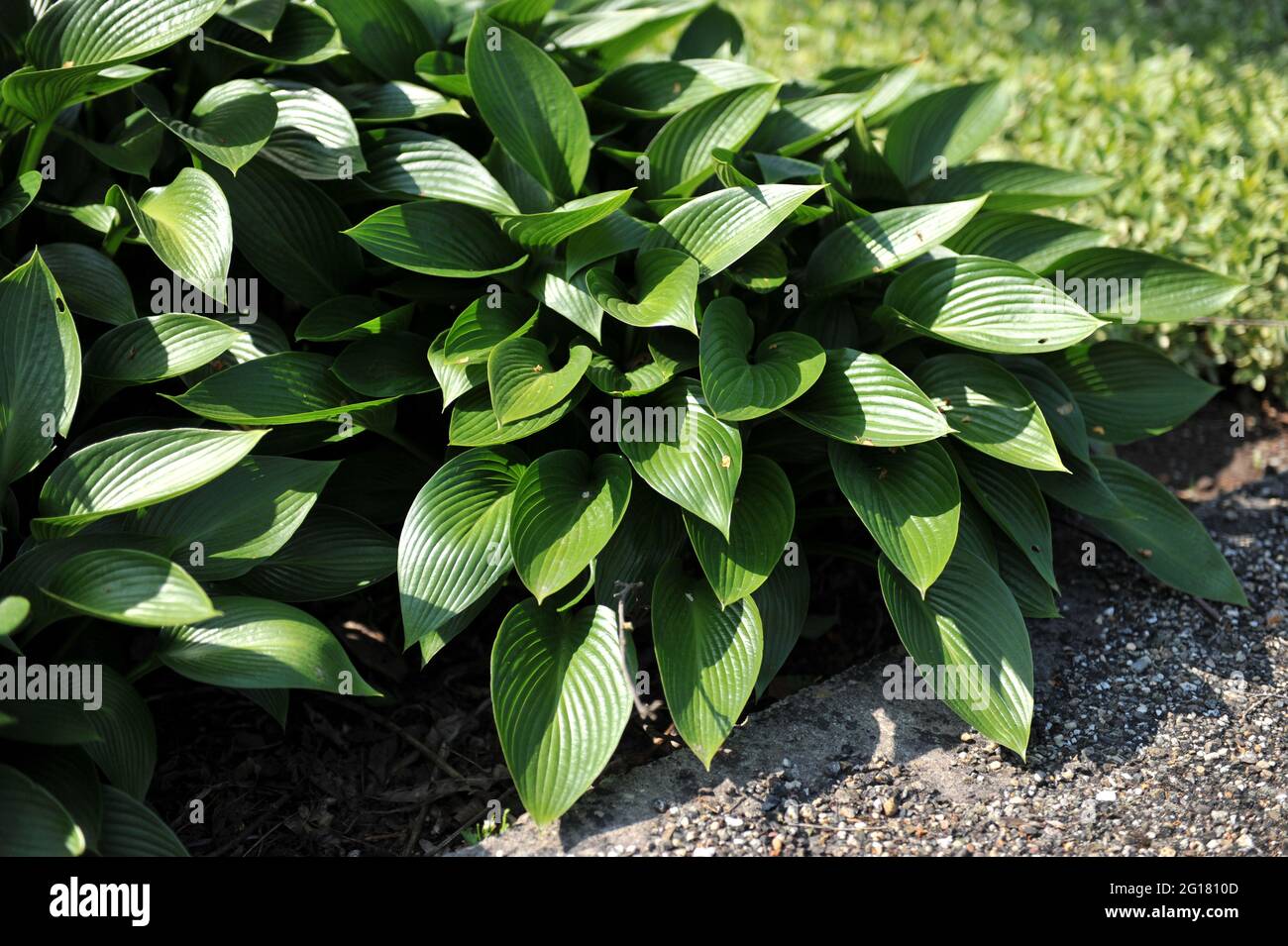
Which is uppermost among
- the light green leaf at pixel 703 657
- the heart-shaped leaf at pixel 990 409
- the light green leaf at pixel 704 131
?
the light green leaf at pixel 704 131

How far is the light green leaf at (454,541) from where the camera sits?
8.91ft

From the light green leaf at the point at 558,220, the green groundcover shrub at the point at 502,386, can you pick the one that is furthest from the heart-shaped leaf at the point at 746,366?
the light green leaf at the point at 558,220

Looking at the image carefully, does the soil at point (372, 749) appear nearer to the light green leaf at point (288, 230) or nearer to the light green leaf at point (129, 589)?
the light green leaf at point (129, 589)

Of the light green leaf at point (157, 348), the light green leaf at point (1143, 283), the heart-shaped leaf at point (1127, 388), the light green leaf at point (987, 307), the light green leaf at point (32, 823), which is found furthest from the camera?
the heart-shaped leaf at point (1127, 388)

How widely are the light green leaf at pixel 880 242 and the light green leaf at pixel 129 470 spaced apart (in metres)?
1.55

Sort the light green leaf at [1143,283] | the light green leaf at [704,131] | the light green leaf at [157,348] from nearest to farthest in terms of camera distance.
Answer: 1. the light green leaf at [157,348]
2. the light green leaf at [704,131]
3. the light green leaf at [1143,283]

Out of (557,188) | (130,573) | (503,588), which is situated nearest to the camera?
(130,573)

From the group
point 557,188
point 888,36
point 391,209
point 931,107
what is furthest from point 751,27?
point 391,209

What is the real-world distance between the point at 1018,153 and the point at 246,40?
2.98m

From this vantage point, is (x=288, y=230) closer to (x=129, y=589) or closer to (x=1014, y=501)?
(x=129, y=589)

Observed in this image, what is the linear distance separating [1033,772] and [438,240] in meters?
1.98

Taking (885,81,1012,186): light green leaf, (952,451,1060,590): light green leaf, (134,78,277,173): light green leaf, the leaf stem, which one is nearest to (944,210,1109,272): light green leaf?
(885,81,1012,186): light green leaf
